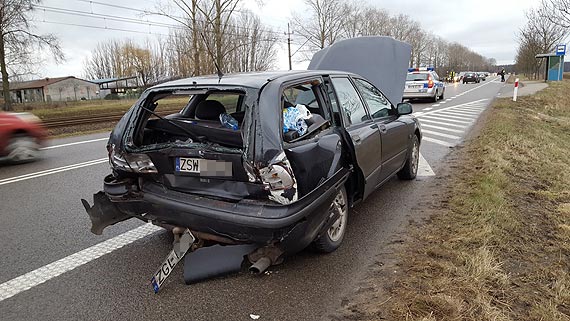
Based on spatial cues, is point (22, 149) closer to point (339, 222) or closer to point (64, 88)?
point (339, 222)

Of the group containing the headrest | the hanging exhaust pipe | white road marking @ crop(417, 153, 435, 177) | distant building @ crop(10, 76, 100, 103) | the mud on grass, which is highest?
distant building @ crop(10, 76, 100, 103)

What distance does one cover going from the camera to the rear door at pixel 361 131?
12.3 feet

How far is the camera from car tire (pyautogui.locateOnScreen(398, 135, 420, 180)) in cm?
566

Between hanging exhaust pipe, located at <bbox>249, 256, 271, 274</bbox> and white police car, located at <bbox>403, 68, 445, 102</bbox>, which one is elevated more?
white police car, located at <bbox>403, 68, 445, 102</bbox>

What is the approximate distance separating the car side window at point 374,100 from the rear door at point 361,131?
205 mm

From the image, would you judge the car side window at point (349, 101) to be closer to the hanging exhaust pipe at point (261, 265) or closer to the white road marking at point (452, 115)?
the hanging exhaust pipe at point (261, 265)

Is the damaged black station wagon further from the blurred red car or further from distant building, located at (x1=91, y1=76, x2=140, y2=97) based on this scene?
distant building, located at (x1=91, y1=76, x2=140, y2=97)

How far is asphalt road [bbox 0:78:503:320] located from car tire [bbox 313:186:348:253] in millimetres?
83

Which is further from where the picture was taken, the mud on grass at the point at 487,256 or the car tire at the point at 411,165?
the car tire at the point at 411,165

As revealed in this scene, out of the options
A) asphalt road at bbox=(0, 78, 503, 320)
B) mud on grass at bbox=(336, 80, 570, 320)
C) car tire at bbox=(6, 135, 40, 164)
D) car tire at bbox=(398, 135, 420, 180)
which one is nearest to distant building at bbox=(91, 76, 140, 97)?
car tire at bbox=(6, 135, 40, 164)

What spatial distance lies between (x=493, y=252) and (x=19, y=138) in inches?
321

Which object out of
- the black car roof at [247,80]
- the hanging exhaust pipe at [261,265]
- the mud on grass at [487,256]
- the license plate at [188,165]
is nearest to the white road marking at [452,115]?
the mud on grass at [487,256]

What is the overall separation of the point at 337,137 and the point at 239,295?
1.53m

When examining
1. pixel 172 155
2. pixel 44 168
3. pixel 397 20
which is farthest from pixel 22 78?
pixel 397 20
